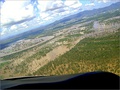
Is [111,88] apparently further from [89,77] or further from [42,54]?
[42,54]

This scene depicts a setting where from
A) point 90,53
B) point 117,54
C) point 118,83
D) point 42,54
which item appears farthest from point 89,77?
point 42,54

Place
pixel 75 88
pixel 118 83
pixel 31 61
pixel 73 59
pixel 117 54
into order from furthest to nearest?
1. pixel 31 61
2. pixel 73 59
3. pixel 117 54
4. pixel 118 83
5. pixel 75 88

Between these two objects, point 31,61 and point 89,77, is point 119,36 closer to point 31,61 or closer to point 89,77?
point 31,61

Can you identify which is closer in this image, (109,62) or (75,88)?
(75,88)

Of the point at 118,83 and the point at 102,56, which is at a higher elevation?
the point at 118,83

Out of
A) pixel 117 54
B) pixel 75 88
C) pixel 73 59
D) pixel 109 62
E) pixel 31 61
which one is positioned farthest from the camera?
pixel 31 61

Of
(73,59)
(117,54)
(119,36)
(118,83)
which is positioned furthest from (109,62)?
(118,83)

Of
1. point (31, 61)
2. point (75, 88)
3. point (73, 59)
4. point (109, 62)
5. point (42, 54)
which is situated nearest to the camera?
point (75, 88)

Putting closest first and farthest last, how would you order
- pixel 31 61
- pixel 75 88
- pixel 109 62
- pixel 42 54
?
1. pixel 75 88
2. pixel 109 62
3. pixel 31 61
4. pixel 42 54

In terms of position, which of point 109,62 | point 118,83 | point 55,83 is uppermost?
point 55,83
